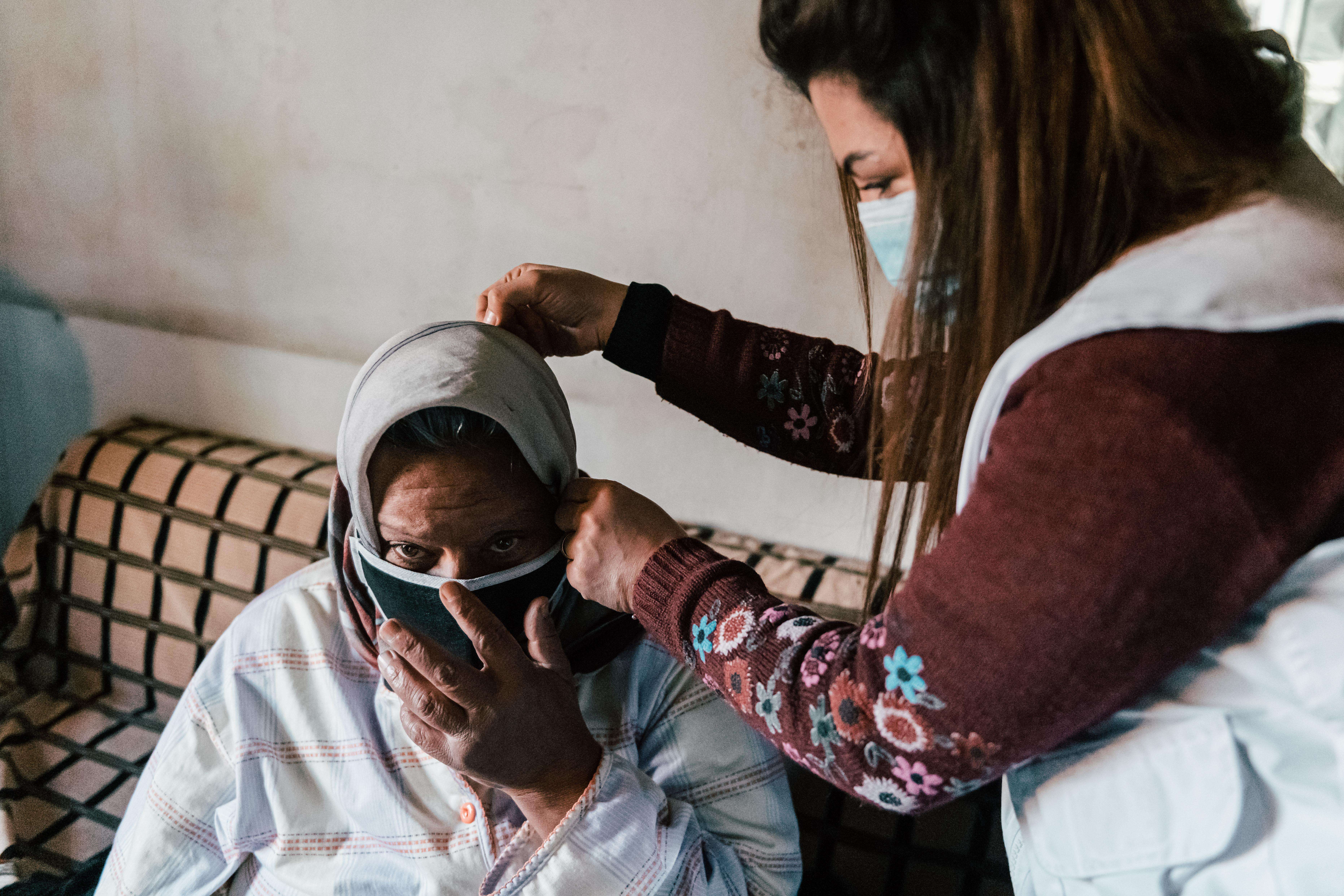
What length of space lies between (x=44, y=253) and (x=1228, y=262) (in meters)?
2.71

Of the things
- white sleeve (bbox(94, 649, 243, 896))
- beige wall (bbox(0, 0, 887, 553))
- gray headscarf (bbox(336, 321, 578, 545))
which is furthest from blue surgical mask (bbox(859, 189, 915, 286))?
white sleeve (bbox(94, 649, 243, 896))

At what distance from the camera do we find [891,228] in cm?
93

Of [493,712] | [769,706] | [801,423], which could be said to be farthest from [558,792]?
[801,423]

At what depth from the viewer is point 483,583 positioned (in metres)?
1.11

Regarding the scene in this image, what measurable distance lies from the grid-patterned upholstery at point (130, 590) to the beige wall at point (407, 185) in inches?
6.9

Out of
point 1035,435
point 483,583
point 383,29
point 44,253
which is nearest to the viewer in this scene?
point 1035,435

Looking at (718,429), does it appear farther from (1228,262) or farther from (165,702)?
(165,702)

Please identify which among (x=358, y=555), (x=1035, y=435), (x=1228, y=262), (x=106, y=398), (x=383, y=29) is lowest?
(x=106, y=398)

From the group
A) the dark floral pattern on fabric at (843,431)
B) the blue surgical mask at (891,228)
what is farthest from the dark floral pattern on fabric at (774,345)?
the blue surgical mask at (891,228)

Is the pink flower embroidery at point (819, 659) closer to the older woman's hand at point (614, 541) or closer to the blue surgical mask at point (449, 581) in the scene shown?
the older woman's hand at point (614, 541)

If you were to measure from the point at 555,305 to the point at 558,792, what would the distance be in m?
0.67

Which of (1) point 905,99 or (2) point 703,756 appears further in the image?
(2) point 703,756

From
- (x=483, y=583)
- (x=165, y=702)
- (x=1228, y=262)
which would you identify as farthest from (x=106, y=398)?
(x=1228, y=262)

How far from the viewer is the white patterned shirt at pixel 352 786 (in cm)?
123
